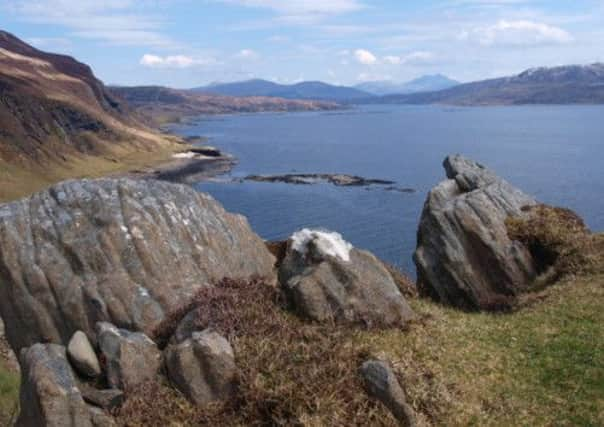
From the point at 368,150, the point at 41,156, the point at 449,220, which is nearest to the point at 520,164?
the point at 368,150

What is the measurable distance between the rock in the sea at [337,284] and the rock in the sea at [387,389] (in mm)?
3163

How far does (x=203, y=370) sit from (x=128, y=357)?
1.87 m

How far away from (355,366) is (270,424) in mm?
2144

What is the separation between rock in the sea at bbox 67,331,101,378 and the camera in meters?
14.9

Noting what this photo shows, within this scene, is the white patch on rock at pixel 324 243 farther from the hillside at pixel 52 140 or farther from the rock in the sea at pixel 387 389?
the hillside at pixel 52 140

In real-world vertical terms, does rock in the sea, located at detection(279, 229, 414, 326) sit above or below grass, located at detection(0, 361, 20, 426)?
above

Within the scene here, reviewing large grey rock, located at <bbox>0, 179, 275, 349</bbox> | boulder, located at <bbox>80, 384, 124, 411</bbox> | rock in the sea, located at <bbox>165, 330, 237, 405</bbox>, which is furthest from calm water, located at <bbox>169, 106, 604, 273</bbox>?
boulder, located at <bbox>80, 384, 124, 411</bbox>

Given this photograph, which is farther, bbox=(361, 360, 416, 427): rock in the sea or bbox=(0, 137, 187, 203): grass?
bbox=(0, 137, 187, 203): grass

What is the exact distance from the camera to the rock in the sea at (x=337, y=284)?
54.4 ft

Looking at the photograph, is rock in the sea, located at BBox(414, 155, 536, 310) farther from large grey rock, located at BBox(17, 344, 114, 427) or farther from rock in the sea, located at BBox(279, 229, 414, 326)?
large grey rock, located at BBox(17, 344, 114, 427)

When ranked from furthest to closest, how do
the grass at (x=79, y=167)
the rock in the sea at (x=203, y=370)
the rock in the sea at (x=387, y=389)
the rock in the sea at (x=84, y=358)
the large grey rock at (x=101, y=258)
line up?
the grass at (x=79, y=167) → the large grey rock at (x=101, y=258) → the rock in the sea at (x=84, y=358) → the rock in the sea at (x=203, y=370) → the rock in the sea at (x=387, y=389)

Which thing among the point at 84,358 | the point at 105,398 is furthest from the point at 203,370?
the point at 84,358

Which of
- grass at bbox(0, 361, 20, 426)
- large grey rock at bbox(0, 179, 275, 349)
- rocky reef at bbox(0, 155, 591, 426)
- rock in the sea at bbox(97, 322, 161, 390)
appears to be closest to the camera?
rocky reef at bbox(0, 155, 591, 426)

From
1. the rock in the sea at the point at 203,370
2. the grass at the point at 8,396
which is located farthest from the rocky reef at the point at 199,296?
the grass at the point at 8,396
